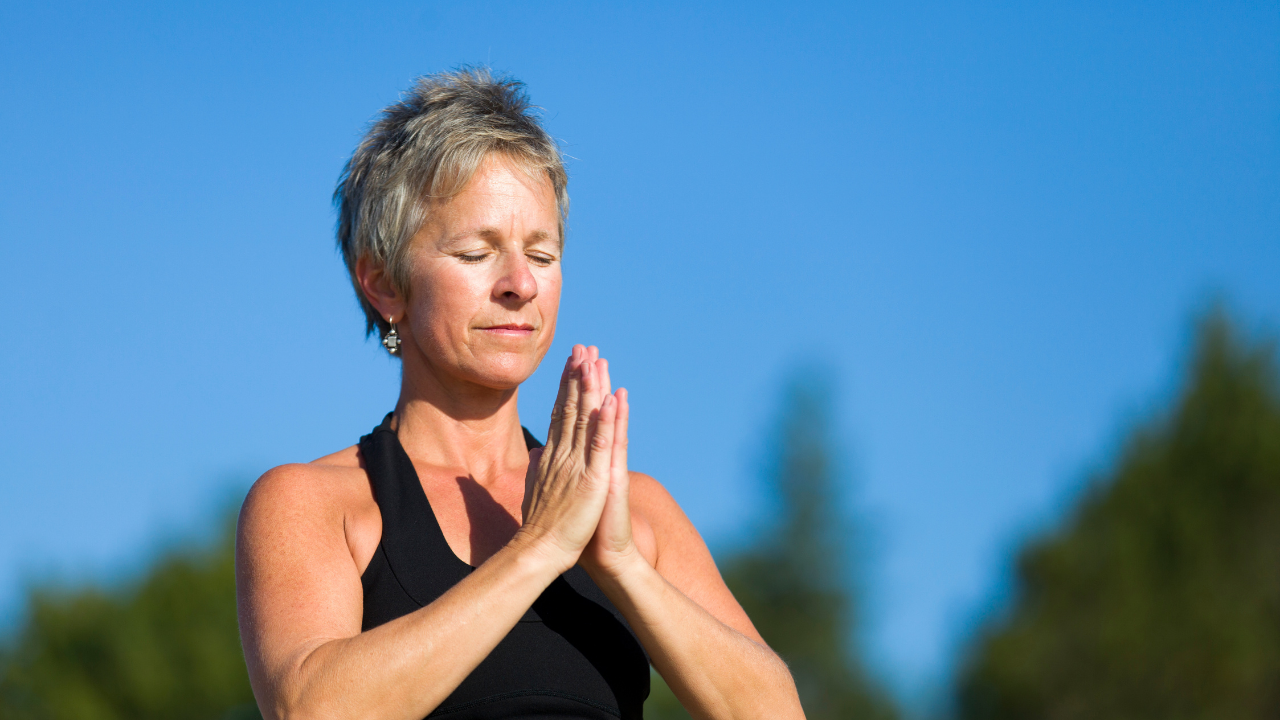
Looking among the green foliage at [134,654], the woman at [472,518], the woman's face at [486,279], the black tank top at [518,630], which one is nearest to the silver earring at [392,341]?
the woman at [472,518]

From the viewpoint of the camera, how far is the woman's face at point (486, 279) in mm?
3359

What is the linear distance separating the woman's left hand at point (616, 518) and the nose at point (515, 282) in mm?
434

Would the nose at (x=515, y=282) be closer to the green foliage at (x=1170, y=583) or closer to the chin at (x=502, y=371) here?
the chin at (x=502, y=371)

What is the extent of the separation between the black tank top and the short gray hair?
0.66m

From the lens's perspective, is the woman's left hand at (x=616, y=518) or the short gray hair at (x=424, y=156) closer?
the woman's left hand at (x=616, y=518)

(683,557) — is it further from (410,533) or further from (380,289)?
(380,289)

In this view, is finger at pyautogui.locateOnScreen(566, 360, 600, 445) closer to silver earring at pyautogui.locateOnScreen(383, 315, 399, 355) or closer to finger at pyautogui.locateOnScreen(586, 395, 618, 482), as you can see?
finger at pyautogui.locateOnScreen(586, 395, 618, 482)

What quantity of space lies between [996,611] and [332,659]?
40.3m

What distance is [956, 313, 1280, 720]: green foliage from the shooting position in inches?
1417

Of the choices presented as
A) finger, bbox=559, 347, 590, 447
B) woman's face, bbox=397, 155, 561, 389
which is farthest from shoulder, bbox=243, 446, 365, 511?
finger, bbox=559, 347, 590, 447

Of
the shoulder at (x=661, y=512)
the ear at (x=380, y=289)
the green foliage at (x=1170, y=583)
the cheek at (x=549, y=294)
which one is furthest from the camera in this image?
the green foliage at (x=1170, y=583)

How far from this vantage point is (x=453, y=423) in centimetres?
361

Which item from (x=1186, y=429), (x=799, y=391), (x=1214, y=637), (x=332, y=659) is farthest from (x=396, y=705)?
(x=799, y=391)

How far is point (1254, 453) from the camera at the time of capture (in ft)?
134
